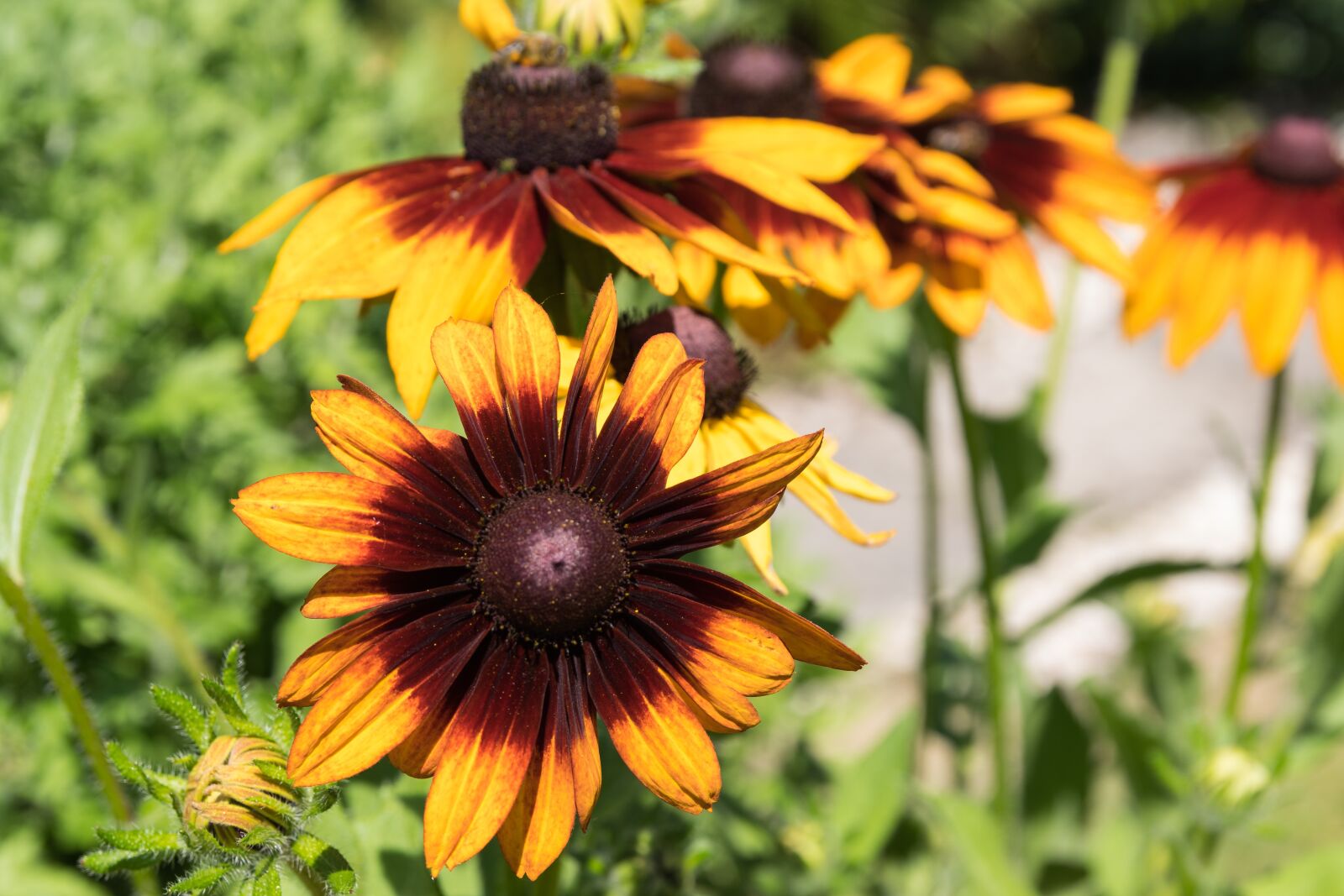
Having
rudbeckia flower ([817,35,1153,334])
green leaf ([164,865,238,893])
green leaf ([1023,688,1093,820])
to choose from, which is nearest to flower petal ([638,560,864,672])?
green leaf ([164,865,238,893])

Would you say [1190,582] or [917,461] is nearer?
[1190,582]

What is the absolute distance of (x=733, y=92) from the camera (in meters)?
0.94

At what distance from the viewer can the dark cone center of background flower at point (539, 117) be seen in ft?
2.29

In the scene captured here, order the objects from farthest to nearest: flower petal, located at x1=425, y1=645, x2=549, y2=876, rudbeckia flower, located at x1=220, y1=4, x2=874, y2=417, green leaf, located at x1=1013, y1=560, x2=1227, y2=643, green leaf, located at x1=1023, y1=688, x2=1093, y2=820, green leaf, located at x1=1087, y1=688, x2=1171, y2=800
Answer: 1. green leaf, located at x1=1023, y1=688, x2=1093, y2=820
2. green leaf, located at x1=1087, y1=688, x2=1171, y2=800
3. green leaf, located at x1=1013, y1=560, x2=1227, y2=643
4. rudbeckia flower, located at x1=220, y1=4, x2=874, y2=417
5. flower petal, located at x1=425, y1=645, x2=549, y2=876

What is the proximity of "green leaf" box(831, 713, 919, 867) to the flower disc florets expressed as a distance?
76cm

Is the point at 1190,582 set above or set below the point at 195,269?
below

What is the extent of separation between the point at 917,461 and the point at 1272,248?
215cm

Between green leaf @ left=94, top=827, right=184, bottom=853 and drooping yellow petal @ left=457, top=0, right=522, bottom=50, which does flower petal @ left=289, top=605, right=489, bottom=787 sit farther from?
drooping yellow petal @ left=457, top=0, right=522, bottom=50

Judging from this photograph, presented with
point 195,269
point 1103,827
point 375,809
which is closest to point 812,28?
point 195,269

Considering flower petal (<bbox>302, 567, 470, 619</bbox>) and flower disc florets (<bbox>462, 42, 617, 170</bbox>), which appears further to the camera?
flower disc florets (<bbox>462, 42, 617, 170</bbox>)

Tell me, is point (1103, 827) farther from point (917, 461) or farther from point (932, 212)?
point (917, 461)

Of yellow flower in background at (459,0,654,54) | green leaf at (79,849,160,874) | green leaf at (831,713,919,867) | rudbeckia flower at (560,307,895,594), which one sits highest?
yellow flower in background at (459,0,654,54)

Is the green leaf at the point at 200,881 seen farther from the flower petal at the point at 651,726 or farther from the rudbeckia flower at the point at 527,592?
the flower petal at the point at 651,726

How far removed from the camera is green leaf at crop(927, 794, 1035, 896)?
100 cm
